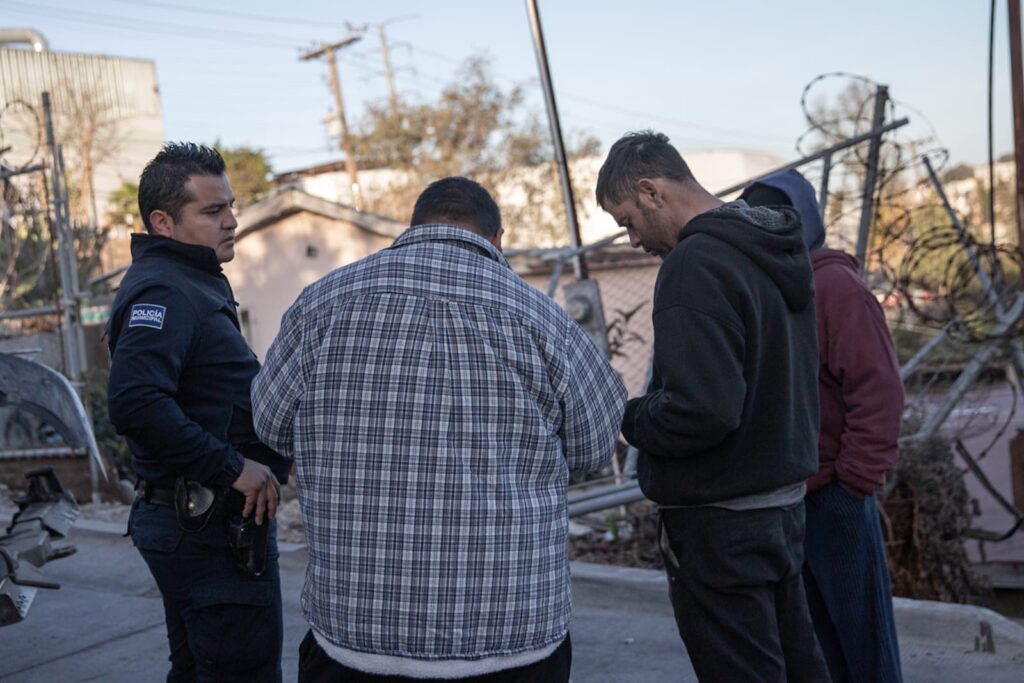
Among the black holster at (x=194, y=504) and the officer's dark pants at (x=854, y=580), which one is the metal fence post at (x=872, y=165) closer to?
the officer's dark pants at (x=854, y=580)

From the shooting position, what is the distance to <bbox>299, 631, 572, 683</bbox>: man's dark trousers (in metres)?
2.23

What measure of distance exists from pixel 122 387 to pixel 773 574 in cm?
177

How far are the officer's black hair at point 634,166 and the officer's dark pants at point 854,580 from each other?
49.1 inches

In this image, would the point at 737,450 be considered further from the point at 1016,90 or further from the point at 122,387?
the point at 1016,90

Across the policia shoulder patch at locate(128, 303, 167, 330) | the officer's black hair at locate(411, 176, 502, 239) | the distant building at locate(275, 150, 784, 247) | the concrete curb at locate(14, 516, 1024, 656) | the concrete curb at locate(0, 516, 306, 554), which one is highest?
the distant building at locate(275, 150, 784, 247)

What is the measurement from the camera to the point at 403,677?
2.22 metres

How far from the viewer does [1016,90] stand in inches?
317

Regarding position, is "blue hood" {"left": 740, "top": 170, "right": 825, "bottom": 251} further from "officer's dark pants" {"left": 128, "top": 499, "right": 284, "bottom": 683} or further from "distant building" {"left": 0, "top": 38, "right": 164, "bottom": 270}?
"distant building" {"left": 0, "top": 38, "right": 164, "bottom": 270}

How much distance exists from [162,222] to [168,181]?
12 centimetres

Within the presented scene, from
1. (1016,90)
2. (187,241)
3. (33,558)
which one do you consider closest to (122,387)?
(187,241)

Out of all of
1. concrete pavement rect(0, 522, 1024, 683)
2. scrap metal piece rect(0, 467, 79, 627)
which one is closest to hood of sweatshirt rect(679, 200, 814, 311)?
concrete pavement rect(0, 522, 1024, 683)

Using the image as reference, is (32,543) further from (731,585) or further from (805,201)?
(805,201)

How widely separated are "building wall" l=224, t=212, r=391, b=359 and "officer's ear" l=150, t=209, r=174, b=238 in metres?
13.7

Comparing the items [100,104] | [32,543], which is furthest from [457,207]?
[100,104]
